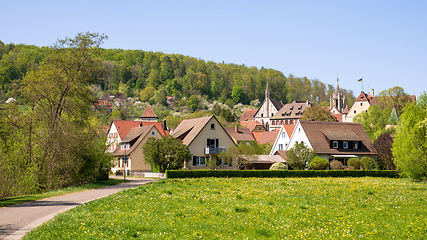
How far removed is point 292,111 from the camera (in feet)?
529

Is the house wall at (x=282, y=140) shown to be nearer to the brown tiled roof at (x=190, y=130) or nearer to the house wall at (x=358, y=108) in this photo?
the brown tiled roof at (x=190, y=130)

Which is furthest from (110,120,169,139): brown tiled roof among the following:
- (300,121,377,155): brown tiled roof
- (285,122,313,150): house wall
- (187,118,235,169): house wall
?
(300,121,377,155): brown tiled roof

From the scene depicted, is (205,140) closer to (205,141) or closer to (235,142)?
(205,141)

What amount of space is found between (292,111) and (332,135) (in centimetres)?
9749

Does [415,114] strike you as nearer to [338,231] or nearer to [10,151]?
[338,231]

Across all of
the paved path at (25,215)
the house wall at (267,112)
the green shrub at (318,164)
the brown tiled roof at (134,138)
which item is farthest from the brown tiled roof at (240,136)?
the house wall at (267,112)

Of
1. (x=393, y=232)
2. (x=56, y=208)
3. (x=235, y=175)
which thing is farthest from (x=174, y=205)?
(x=235, y=175)

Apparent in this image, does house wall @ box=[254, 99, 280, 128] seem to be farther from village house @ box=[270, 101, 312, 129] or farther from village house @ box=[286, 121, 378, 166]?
village house @ box=[286, 121, 378, 166]

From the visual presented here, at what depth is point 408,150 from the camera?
40.2 metres

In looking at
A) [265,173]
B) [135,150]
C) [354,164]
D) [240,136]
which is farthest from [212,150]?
[240,136]

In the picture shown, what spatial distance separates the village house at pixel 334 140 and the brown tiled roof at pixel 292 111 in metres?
88.6

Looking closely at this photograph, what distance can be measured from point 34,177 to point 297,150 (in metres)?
35.0

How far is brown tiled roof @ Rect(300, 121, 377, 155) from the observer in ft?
208

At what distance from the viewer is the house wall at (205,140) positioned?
201ft
